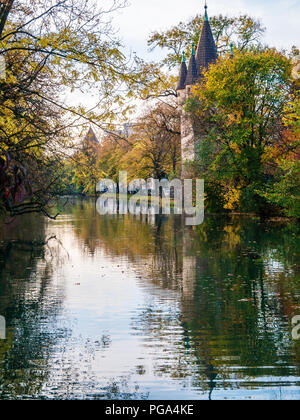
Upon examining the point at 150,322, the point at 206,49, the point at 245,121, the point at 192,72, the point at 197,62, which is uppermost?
the point at 206,49

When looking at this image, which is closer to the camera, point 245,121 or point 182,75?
point 245,121

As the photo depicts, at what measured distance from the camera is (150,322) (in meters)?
9.88

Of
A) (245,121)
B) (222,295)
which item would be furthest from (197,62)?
(222,295)

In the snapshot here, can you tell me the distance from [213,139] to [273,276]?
23966mm

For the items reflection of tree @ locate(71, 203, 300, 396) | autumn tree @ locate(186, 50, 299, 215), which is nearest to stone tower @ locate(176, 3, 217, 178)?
autumn tree @ locate(186, 50, 299, 215)

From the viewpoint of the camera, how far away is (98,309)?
1108cm

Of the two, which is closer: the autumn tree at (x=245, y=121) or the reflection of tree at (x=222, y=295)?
the reflection of tree at (x=222, y=295)

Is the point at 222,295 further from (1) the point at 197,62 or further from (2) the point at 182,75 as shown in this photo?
(2) the point at 182,75

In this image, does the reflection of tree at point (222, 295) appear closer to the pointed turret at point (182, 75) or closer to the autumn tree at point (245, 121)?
the autumn tree at point (245, 121)

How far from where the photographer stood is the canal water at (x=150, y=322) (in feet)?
22.1

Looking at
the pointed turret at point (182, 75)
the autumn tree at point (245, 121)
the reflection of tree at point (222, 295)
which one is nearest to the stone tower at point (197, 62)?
the pointed turret at point (182, 75)
